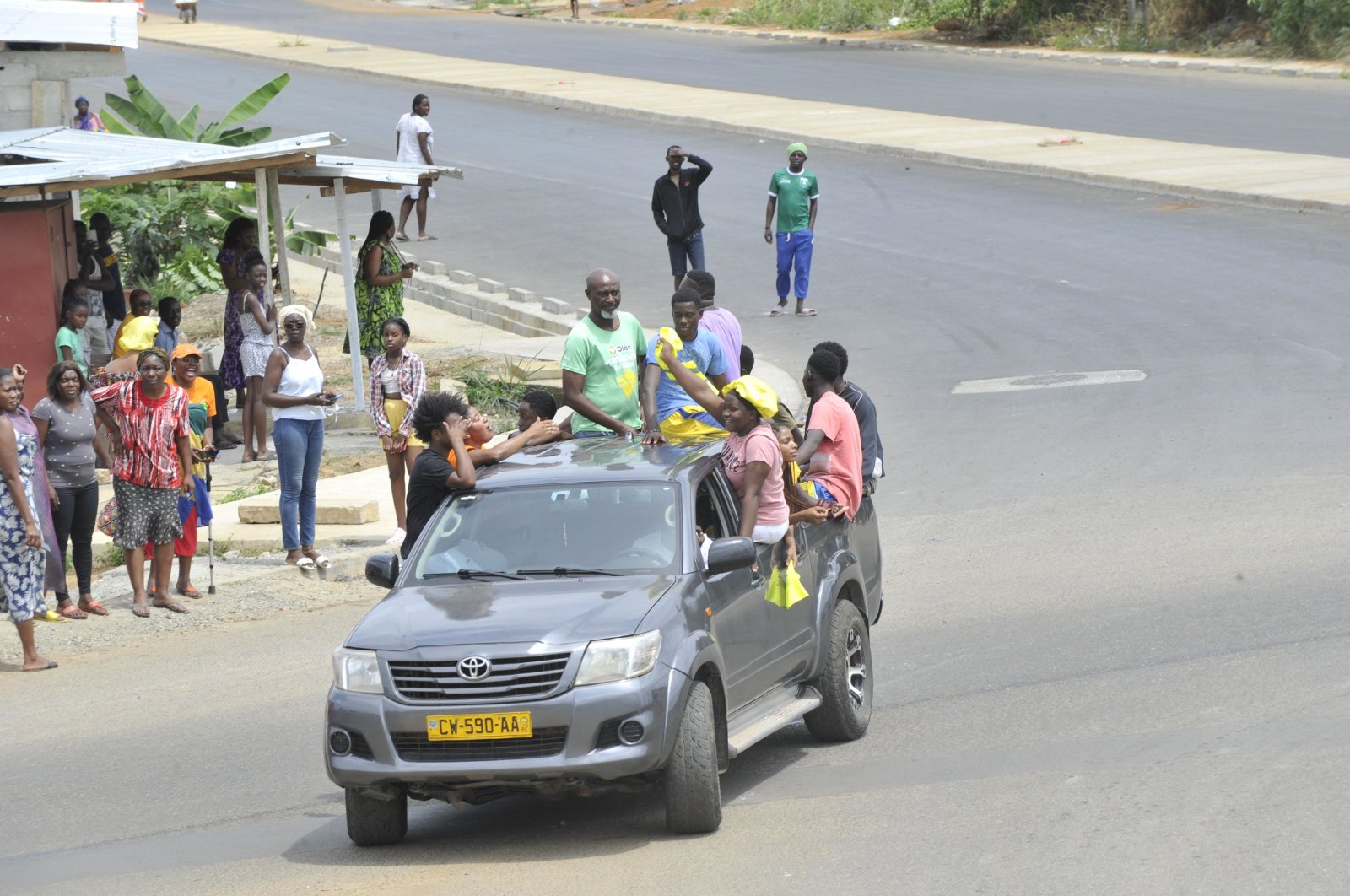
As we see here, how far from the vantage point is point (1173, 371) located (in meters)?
17.7

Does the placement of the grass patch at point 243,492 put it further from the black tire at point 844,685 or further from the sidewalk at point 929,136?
the sidewalk at point 929,136

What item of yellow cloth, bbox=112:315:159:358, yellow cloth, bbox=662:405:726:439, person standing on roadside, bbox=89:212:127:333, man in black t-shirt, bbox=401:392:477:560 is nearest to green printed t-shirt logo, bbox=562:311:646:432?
yellow cloth, bbox=662:405:726:439

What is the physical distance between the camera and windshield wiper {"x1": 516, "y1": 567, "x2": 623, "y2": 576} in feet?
25.7

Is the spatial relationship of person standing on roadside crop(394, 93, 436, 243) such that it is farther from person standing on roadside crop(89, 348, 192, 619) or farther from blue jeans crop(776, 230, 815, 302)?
person standing on roadside crop(89, 348, 192, 619)

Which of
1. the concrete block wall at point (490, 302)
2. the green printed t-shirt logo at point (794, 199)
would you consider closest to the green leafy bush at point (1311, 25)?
the green printed t-shirt logo at point (794, 199)

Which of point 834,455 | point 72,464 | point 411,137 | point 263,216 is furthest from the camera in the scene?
point 411,137

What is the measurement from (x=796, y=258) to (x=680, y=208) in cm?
163

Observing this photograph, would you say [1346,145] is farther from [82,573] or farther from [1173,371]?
[82,573]

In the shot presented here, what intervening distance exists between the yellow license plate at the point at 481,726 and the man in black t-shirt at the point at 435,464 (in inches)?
59.0

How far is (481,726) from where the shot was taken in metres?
7.06

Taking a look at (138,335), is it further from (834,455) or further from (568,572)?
(568,572)

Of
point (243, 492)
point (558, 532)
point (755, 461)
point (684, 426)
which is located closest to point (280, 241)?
point (243, 492)

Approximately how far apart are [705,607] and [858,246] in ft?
59.7

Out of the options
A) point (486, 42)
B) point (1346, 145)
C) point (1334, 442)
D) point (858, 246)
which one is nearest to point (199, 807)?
point (1334, 442)
